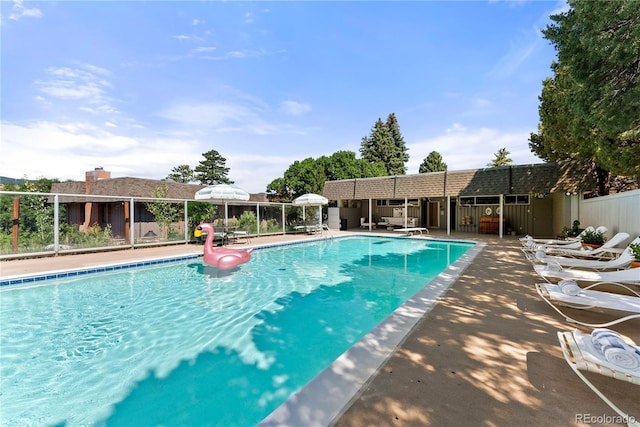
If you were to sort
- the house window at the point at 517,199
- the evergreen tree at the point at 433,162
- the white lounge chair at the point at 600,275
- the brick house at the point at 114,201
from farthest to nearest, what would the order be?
the evergreen tree at the point at 433,162
the house window at the point at 517,199
the brick house at the point at 114,201
the white lounge chair at the point at 600,275

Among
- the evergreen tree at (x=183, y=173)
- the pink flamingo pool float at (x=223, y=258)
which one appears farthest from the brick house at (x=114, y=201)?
the evergreen tree at (x=183, y=173)

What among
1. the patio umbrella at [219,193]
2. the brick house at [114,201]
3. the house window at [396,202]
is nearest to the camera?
the patio umbrella at [219,193]

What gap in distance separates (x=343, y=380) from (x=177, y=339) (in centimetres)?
265

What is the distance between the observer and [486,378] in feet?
7.38

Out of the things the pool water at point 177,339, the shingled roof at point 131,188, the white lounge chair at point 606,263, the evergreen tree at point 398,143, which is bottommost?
the pool water at point 177,339

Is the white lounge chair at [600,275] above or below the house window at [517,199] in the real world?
below

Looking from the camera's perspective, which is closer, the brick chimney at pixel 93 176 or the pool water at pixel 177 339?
the pool water at pixel 177 339

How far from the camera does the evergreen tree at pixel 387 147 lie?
1506 inches

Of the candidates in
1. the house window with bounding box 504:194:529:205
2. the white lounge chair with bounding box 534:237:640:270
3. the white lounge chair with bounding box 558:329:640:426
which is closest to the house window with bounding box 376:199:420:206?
the house window with bounding box 504:194:529:205

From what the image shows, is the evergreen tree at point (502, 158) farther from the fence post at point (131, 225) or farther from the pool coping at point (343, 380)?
the pool coping at point (343, 380)

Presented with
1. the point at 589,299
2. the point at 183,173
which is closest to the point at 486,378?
the point at 589,299

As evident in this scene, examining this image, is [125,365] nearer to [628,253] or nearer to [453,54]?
[628,253]

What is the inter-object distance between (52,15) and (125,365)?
34.3 ft

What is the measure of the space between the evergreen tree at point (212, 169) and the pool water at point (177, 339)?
137ft
